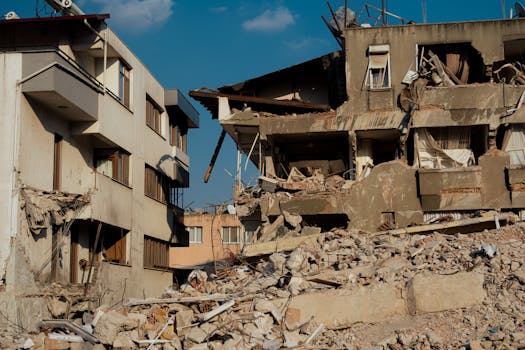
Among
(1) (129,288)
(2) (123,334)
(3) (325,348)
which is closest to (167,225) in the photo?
(1) (129,288)

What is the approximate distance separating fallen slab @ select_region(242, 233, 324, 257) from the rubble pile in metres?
2.94

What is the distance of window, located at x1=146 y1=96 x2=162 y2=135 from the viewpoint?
2892 centimetres

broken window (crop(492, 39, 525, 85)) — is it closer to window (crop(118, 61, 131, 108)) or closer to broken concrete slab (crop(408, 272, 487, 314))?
broken concrete slab (crop(408, 272, 487, 314))

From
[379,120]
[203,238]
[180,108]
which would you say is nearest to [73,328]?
[379,120]

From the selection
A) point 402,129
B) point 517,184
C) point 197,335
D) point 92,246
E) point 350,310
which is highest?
point 402,129

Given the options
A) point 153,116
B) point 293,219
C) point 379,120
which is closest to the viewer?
point 293,219

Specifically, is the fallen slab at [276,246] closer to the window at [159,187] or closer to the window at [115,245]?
the window at [115,245]

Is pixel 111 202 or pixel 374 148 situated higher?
pixel 374 148

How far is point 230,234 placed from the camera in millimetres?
45625

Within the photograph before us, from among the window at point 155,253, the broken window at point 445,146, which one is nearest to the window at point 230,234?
the window at point 155,253

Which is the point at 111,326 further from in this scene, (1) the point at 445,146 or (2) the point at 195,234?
(2) the point at 195,234

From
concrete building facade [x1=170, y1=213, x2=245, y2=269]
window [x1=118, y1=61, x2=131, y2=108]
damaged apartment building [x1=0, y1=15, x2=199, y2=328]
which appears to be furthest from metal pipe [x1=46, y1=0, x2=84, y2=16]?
concrete building facade [x1=170, y1=213, x2=245, y2=269]

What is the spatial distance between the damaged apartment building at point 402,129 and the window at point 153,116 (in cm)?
307

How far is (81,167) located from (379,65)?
36.4 feet
